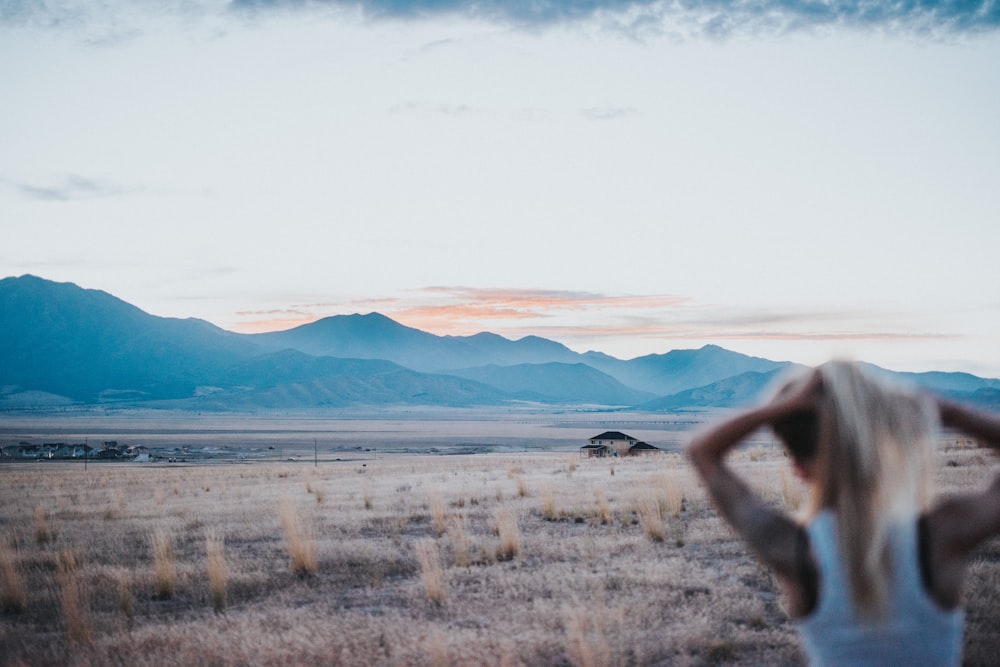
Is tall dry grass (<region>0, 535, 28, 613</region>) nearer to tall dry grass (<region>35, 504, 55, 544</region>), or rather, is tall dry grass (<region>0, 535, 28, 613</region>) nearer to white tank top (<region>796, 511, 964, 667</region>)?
tall dry grass (<region>35, 504, 55, 544</region>)

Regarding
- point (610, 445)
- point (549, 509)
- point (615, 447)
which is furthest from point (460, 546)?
point (610, 445)

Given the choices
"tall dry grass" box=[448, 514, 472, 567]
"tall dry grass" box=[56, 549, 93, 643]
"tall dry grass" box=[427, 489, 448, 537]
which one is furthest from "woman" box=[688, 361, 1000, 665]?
"tall dry grass" box=[427, 489, 448, 537]

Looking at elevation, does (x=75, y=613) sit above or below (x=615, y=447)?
above

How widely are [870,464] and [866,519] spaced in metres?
0.14

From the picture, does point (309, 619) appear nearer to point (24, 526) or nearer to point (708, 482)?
point (708, 482)

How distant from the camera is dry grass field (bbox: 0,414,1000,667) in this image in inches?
270

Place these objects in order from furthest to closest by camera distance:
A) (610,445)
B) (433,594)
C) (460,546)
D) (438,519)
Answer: (610,445)
(438,519)
(460,546)
(433,594)

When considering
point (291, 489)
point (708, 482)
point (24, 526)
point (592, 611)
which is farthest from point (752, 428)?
point (291, 489)

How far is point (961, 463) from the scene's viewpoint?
63.8 ft

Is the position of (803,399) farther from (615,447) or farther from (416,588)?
(615,447)

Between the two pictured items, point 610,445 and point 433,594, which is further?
point 610,445

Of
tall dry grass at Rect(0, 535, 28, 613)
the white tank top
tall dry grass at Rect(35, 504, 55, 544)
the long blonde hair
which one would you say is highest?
the long blonde hair

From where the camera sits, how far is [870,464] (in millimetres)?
1765

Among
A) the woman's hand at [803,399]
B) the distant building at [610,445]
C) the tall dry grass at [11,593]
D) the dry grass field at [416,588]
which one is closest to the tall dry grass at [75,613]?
the dry grass field at [416,588]
